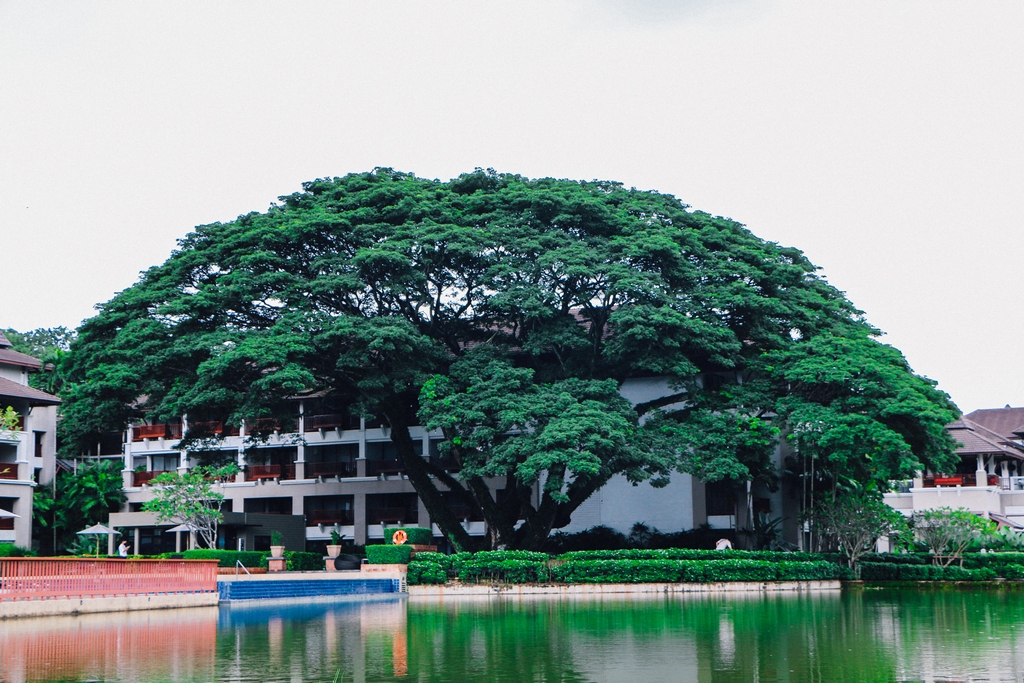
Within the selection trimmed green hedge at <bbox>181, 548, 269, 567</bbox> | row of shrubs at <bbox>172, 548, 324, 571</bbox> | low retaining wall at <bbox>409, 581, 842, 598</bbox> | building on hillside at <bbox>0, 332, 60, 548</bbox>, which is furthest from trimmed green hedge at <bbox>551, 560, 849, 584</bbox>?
building on hillside at <bbox>0, 332, 60, 548</bbox>

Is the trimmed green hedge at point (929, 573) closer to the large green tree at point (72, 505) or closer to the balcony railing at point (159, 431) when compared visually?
the large green tree at point (72, 505)

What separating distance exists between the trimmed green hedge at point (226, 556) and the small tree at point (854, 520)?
19159 millimetres

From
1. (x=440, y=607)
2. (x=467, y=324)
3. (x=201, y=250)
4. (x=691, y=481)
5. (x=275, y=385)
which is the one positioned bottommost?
(x=440, y=607)

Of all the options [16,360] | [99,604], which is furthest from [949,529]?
[16,360]

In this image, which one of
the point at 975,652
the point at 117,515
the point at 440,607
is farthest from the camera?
the point at 117,515

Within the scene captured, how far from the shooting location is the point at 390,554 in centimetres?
3375

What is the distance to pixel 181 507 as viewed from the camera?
38750 mm

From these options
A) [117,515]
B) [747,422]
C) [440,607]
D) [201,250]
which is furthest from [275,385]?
[117,515]

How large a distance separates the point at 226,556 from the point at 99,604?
12.9 meters

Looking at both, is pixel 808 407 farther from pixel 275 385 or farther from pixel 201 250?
pixel 201 250

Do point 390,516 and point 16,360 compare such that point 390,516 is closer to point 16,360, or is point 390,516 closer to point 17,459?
point 17,459

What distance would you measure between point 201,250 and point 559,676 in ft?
87.3

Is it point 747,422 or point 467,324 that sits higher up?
point 467,324

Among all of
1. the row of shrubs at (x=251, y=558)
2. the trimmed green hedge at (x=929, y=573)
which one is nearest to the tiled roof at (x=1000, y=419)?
the trimmed green hedge at (x=929, y=573)
